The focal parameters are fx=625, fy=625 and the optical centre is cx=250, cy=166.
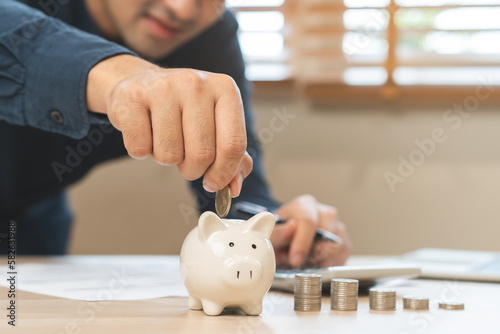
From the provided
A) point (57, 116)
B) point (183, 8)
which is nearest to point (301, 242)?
point (57, 116)

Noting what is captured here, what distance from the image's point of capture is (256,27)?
2289mm

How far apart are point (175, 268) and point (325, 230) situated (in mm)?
262

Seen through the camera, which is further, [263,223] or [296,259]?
[296,259]

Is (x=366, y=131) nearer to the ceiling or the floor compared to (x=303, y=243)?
nearer to the floor

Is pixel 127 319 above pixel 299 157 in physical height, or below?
above

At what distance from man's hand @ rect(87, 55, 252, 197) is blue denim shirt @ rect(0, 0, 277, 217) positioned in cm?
15

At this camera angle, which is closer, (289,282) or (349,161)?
(289,282)

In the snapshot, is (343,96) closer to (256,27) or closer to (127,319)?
(256,27)

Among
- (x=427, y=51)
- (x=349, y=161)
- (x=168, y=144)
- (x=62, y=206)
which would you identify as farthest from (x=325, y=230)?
(x=427, y=51)

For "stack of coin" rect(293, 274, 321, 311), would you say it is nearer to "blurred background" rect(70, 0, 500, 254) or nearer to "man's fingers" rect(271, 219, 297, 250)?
"man's fingers" rect(271, 219, 297, 250)

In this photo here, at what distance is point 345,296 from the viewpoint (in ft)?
2.09

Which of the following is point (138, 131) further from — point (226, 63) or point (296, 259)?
point (226, 63)

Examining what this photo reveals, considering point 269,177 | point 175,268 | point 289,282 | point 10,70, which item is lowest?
point 269,177

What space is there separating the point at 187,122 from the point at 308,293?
212 millimetres
